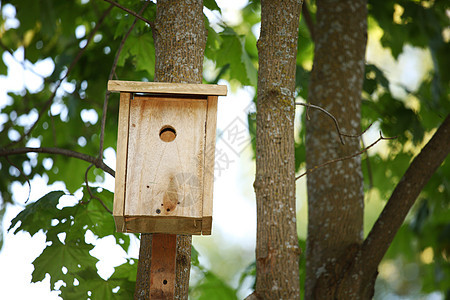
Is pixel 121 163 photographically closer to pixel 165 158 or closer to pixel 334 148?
pixel 165 158

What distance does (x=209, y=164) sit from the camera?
1.71 m

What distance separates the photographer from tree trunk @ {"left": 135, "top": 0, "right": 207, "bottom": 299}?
1904mm

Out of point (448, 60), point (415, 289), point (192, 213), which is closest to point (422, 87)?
point (448, 60)

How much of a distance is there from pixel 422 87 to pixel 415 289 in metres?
6.94

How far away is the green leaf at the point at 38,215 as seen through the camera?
226 centimetres

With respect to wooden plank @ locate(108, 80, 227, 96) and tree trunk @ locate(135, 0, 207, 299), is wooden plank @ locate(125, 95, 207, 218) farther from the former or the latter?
tree trunk @ locate(135, 0, 207, 299)

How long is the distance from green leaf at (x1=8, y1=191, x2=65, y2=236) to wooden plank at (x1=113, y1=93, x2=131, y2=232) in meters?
0.65

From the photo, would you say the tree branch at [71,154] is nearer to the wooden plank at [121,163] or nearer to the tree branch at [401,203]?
the wooden plank at [121,163]

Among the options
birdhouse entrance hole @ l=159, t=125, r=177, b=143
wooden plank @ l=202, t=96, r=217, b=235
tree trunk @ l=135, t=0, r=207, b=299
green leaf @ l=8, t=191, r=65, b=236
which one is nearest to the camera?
wooden plank @ l=202, t=96, r=217, b=235

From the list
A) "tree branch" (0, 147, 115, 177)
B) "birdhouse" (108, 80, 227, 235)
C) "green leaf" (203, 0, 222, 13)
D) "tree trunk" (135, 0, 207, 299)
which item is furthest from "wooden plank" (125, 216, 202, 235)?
"green leaf" (203, 0, 222, 13)

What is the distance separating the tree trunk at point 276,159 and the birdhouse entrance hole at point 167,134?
13.1 inches

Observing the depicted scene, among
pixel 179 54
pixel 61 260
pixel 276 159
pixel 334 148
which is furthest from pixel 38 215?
pixel 334 148

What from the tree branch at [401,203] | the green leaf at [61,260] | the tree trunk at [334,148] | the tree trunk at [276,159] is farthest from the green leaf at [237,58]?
the green leaf at [61,260]

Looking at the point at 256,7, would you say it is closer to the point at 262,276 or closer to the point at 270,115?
the point at 270,115
